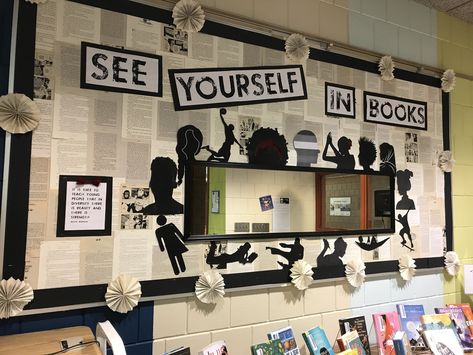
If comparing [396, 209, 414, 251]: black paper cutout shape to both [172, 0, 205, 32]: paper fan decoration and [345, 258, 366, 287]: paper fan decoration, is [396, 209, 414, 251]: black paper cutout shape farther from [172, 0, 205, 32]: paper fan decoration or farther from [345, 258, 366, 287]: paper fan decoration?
[172, 0, 205, 32]: paper fan decoration

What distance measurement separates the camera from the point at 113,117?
64.7 inches

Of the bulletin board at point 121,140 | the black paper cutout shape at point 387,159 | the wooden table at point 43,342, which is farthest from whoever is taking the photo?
the black paper cutout shape at point 387,159

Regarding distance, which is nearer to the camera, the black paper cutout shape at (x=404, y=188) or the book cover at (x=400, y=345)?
the book cover at (x=400, y=345)

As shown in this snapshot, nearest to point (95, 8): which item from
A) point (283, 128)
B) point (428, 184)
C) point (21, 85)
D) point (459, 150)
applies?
point (21, 85)

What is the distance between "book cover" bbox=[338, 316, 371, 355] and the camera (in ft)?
6.43

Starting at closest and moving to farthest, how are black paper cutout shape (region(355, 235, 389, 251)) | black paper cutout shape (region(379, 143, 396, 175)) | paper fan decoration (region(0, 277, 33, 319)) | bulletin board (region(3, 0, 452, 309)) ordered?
paper fan decoration (region(0, 277, 33, 319)) < bulletin board (region(3, 0, 452, 309)) < black paper cutout shape (region(355, 235, 389, 251)) < black paper cutout shape (region(379, 143, 396, 175))

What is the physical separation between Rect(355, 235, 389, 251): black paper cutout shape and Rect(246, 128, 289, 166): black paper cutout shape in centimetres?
64

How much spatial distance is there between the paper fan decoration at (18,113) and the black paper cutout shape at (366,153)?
1608mm

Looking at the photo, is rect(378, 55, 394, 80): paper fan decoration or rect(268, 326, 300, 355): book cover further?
rect(378, 55, 394, 80): paper fan decoration

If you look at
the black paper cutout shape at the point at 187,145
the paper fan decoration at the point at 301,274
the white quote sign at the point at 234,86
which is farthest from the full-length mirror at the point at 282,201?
the white quote sign at the point at 234,86

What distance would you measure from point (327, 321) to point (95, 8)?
1.81 m

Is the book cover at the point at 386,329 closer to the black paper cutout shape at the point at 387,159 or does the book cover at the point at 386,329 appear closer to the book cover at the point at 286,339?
the book cover at the point at 286,339

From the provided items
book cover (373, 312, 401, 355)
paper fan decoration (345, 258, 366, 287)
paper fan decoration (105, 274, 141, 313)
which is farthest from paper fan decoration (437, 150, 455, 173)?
paper fan decoration (105, 274, 141, 313)

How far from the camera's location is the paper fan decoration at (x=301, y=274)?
6.52 ft
